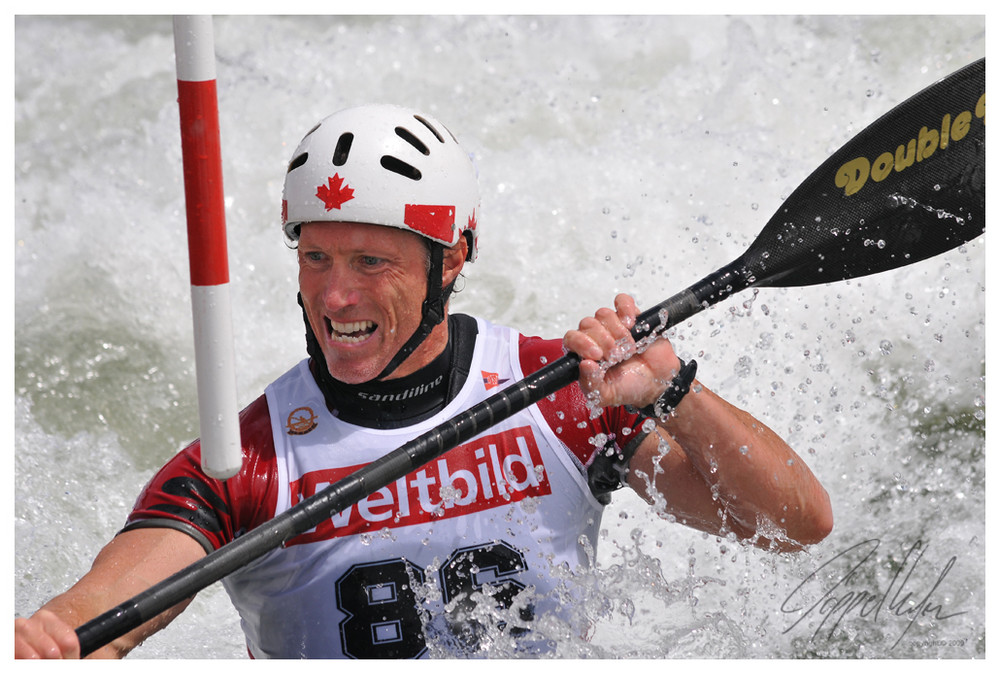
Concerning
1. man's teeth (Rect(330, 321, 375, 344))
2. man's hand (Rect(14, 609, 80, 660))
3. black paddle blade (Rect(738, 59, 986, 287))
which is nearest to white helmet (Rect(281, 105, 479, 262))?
man's teeth (Rect(330, 321, 375, 344))

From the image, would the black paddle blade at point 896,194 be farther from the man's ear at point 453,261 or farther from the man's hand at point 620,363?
the man's ear at point 453,261

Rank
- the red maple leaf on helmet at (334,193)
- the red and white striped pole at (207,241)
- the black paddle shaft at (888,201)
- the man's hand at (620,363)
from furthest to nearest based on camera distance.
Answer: the black paddle shaft at (888,201) < the red maple leaf on helmet at (334,193) < the man's hand at (620,363) < the red and white striped pole at (207,241)

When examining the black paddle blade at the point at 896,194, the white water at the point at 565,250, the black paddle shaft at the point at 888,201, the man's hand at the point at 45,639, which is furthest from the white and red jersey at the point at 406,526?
the white water at the point at 565,250

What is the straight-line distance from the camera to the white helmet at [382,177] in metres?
2.27

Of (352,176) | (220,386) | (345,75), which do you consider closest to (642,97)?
(345,75)

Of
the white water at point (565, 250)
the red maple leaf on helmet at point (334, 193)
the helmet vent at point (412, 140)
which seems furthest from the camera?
the white water at point (565, 250)

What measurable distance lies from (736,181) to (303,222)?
326 centimetres

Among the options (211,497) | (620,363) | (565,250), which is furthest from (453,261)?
(565,250)

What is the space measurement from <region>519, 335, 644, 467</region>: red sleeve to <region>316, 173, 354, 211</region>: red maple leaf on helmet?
553 mm

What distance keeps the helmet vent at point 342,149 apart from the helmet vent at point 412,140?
0.34 ft

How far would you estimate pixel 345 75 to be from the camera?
581 centimetres

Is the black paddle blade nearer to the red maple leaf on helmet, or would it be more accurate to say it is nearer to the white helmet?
the white helmet

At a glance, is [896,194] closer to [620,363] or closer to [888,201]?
[888,201]

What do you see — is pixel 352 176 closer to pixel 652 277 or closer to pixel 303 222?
pixel 303 222
